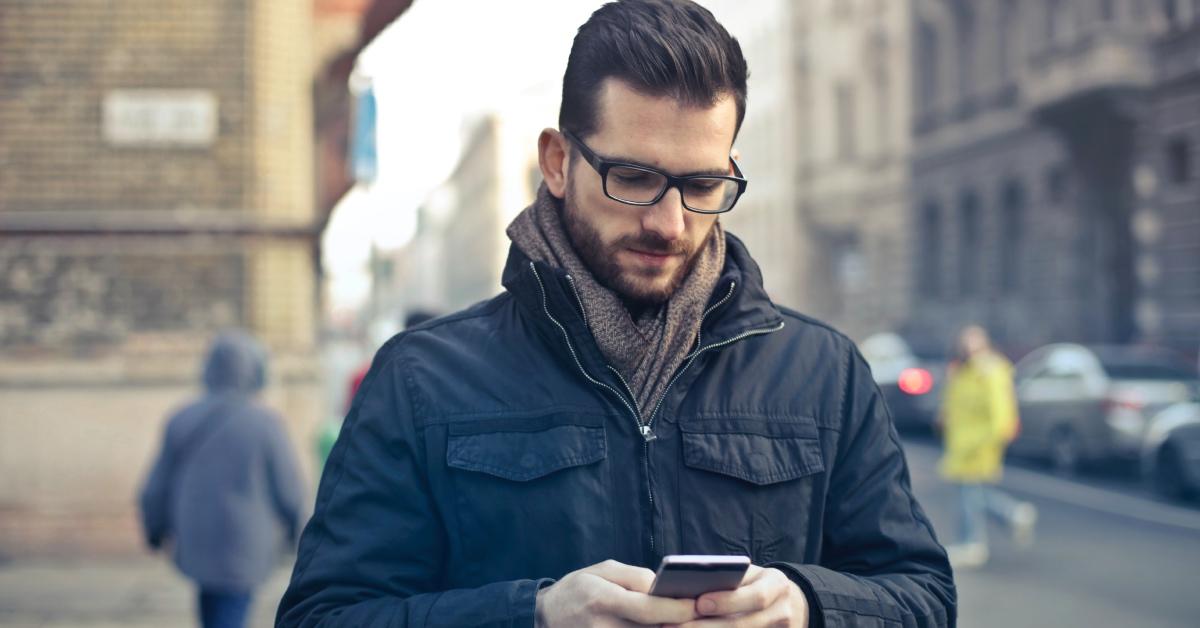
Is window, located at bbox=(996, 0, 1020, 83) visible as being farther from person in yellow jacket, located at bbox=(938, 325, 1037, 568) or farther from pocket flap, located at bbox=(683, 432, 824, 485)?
pocket flap, located at bbox=(683, 432, 824, 485)

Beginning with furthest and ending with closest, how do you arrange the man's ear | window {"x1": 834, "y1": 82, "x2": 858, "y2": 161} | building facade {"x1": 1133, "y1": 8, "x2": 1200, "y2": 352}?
window {"x1": 834, "y1": 82, "x2": 858, "y2": 161}, building facade {"x1": 1133, "y1": 8, "x2": 1200, "y2": 352}, the man's ear

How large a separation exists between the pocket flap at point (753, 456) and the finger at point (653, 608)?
1.07 ft

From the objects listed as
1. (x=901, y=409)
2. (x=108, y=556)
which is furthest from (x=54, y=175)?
(x=901, y=409)

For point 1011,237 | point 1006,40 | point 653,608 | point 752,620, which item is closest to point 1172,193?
point 1011,237

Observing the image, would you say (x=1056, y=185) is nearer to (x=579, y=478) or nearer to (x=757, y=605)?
(x=579, y=478)

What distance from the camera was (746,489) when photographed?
86.4 inches

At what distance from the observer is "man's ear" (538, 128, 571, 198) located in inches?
91.6

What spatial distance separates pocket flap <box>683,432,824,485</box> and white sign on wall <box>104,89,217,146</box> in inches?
366

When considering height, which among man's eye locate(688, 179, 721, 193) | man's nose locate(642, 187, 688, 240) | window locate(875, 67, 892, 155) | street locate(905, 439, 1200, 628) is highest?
window locate(875, 67, 892, 155)

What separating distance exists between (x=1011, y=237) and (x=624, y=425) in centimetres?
3239

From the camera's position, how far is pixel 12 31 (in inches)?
424

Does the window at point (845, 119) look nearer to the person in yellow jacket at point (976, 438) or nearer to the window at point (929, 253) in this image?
the window at point (929, 253)

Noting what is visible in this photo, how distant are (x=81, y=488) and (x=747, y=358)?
9.11 metres

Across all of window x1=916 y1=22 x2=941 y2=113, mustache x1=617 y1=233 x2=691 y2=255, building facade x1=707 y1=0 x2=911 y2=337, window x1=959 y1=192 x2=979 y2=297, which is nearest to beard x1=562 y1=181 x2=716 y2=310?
mustache x1=617 y1=233 x2=691 y2=255
